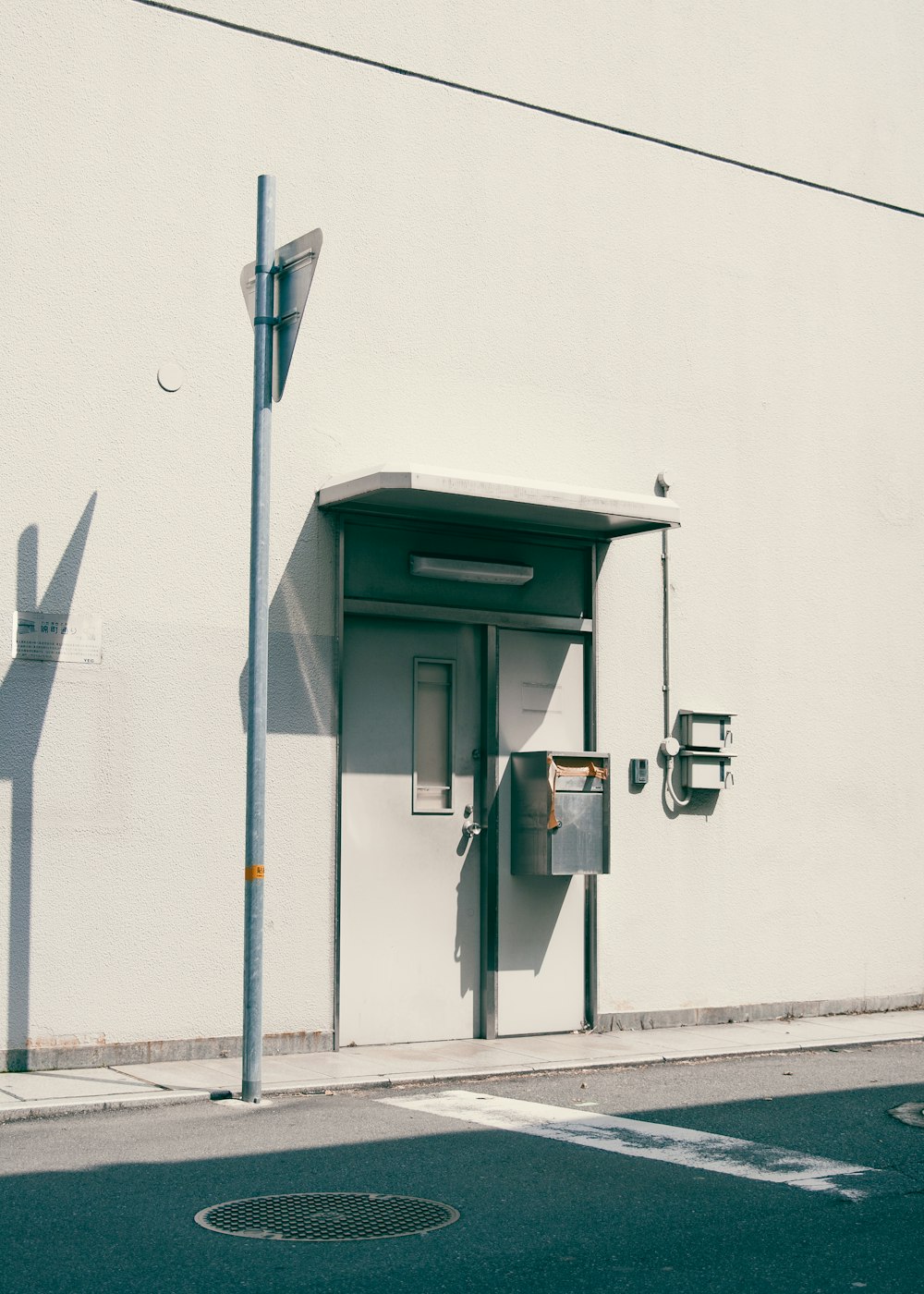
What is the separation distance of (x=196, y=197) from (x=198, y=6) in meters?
1.18

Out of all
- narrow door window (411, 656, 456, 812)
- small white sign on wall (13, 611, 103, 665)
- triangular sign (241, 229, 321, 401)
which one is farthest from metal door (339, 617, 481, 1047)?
triangular sign (241, 229, 321, 401)

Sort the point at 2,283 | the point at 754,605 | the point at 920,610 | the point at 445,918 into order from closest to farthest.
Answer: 1. the point at 2,283
2. the point at 445,918
3. the point at 754,605
4. the point at 920,610

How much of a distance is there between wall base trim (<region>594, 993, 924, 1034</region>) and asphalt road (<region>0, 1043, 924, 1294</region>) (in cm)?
225

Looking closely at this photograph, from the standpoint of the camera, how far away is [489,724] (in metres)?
10.6

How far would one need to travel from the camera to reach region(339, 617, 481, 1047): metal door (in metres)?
10.0

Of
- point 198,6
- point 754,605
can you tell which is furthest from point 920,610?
point 198,6

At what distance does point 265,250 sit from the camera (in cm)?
816

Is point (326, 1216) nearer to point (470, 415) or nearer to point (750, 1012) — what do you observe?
point (470, 415)

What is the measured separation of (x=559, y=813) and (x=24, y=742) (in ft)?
11.5

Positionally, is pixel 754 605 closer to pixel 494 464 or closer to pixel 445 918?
pixel 494 464

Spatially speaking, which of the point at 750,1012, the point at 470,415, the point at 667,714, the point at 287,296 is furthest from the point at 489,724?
the point at 287,296

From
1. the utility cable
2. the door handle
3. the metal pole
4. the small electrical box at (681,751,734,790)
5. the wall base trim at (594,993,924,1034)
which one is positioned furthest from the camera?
the small electrical box at (681,751,734,790)

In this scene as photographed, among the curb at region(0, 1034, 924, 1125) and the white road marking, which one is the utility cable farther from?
the white road marking

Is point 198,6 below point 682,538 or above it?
above
